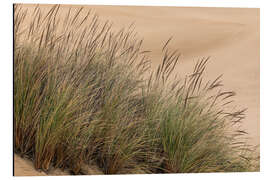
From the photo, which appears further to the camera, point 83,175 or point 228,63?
point 228,63

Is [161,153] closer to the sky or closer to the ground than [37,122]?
closer to the ground

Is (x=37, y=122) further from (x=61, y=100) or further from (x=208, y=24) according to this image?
(x=208, y=24)

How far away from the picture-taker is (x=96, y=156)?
4336 mm

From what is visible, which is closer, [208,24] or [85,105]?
[85,105]

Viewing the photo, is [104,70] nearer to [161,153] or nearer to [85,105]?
→ [85,105]

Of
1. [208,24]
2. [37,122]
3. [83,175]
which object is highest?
[208,24]

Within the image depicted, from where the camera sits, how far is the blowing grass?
421cm

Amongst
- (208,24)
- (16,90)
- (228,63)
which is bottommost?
(16,90)

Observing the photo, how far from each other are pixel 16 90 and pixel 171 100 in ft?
4.96

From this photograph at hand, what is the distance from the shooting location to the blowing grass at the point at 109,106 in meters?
4.21

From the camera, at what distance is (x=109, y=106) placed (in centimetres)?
436

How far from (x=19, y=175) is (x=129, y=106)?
48.1 inches

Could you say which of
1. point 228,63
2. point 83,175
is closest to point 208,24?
point 228,63

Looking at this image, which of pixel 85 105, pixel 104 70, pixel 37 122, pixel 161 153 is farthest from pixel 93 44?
pixel 161 153
